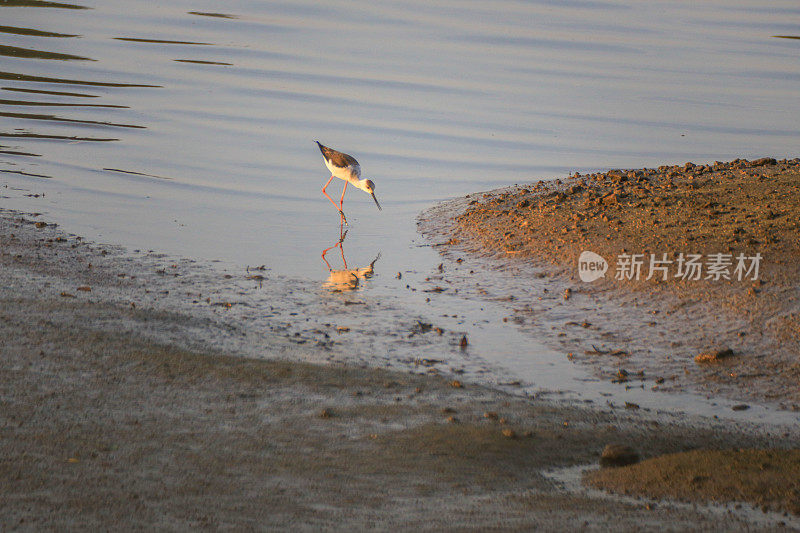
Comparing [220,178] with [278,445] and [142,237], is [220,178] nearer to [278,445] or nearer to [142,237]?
[142,237]

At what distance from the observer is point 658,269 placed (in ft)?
25.1

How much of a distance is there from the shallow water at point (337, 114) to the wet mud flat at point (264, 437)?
1.03m

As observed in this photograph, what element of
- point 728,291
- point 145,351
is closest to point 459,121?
point 728,291

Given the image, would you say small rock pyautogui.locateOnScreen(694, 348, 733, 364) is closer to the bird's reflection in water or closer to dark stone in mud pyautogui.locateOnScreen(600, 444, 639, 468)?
dark stone in mud pyautogui.locateOnScreen(600, 444, 639, 468)

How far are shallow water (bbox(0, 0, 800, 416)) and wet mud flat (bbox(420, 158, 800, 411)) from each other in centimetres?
48

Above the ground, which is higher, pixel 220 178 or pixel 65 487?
pixel 220 178

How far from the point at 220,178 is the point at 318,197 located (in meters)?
1.29

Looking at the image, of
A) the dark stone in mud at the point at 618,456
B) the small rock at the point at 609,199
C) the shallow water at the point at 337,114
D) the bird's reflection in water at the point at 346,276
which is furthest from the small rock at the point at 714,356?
the small rock at the point at 609,199

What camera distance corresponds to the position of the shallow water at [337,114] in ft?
32.1

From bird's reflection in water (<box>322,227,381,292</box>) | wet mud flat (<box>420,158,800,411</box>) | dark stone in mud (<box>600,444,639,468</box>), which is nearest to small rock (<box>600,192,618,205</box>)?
wet mud flat (<box>420,158,800,411</box>)

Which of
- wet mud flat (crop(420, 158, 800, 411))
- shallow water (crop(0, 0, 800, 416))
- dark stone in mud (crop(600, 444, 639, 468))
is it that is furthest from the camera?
shallow water (crop(0, 0, 800, 416))

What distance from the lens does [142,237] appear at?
9102mm

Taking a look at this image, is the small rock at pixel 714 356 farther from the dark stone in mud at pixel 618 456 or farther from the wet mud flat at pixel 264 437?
the dark stone in mud at pixel 618 456

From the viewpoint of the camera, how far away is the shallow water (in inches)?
386
